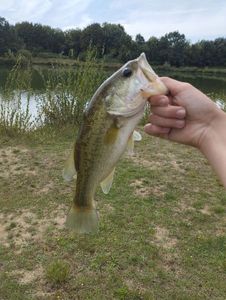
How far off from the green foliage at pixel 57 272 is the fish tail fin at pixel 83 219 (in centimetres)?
272

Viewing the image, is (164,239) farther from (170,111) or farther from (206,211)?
(170,111)

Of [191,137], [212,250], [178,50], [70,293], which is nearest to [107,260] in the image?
[70,293]

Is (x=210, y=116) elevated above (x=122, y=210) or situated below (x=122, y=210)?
above

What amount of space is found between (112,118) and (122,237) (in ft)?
12.9

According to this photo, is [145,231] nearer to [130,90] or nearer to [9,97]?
[130,90]

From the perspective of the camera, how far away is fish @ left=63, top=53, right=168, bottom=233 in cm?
190

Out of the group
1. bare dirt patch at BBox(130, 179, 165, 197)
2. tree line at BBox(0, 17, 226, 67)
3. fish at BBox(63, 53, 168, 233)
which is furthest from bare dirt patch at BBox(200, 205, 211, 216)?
tree line at BBox(0, 17, 226, 67)

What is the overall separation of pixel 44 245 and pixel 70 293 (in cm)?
104

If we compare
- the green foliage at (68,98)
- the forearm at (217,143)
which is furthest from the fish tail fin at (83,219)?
the green foliage at (68,98)

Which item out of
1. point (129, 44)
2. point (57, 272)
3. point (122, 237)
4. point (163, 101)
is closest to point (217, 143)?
point (163, 101)

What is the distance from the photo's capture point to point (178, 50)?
53094mm

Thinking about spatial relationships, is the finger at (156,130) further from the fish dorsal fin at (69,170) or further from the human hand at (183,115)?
the fish dorsal fin at (69,170)

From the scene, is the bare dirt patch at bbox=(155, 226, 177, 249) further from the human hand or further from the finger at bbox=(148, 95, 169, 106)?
the finger at bbox=(148, 95, 169, 106)

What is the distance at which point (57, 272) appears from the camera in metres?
4.77
